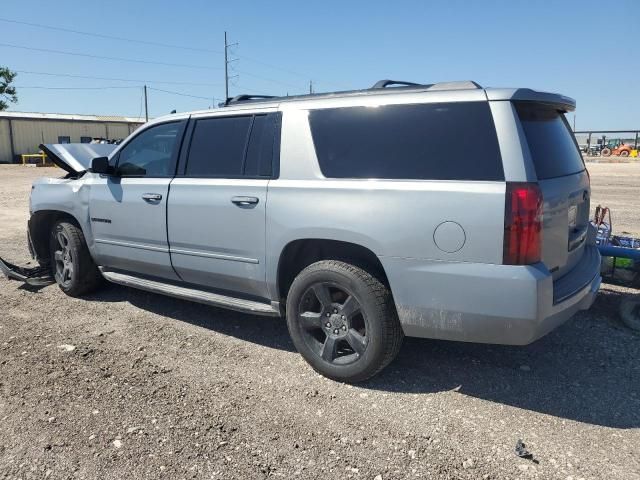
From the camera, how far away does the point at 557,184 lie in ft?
10.7

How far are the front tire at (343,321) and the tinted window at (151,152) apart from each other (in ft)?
5.91

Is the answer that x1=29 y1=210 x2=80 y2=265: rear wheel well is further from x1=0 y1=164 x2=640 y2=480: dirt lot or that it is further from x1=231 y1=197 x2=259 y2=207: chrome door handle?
x1=231 y1=197 x2=259 y2=207: chrome door handle

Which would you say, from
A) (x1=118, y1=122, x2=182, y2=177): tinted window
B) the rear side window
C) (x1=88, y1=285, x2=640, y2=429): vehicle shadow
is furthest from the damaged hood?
the rear side window

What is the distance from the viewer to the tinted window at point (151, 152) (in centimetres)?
472

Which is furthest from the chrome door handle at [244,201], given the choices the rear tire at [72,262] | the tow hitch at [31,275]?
the tow hitch at [31,275]

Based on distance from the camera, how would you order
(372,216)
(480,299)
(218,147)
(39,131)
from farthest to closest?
(39,131) → (218,147) → (372,216) → (480,299)

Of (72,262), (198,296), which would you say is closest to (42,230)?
(72,262)

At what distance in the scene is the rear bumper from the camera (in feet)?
9.78

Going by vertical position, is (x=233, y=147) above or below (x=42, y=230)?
above

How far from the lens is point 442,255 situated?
315cm

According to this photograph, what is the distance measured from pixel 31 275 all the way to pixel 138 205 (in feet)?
7.41

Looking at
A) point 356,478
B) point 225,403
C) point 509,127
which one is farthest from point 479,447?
point 509,127

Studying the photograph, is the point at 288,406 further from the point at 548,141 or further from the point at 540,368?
the point at 548,141

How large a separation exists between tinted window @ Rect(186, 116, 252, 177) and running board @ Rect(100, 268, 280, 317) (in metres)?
1.00
